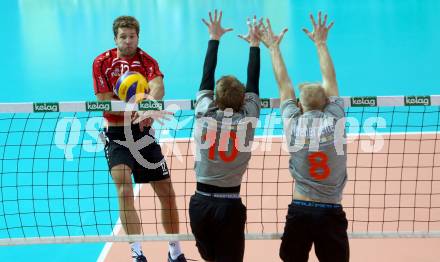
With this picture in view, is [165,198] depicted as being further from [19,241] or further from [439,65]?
[439,65]

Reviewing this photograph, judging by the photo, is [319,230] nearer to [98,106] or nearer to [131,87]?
[131,87]

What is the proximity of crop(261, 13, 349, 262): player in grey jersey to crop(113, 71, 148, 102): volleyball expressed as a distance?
137 cm

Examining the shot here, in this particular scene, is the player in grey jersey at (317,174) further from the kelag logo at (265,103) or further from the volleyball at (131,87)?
the volleyball at (131,87)

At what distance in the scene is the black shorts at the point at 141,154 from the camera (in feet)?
18.3

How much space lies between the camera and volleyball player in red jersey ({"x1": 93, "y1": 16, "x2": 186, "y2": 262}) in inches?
217

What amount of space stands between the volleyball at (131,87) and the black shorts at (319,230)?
65.5 inches

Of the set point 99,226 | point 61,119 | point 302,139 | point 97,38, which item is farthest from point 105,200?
point 97,38

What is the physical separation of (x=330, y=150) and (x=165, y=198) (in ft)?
6.22

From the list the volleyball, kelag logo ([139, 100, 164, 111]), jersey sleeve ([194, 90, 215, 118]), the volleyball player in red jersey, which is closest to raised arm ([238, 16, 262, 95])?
jersey sleeve ([194, 90, 215, 118])

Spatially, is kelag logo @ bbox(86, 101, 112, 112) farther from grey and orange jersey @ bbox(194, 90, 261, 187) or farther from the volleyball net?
grey and orange jersey @ bbox(194, 90, 261, 187)

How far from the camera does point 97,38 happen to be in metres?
16.0

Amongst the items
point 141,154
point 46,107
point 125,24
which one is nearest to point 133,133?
point 141,154

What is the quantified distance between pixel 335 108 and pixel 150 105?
1.58m

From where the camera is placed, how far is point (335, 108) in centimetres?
452
